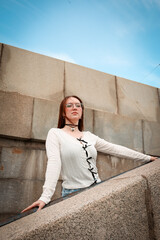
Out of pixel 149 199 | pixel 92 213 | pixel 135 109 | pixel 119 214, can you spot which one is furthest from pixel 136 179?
pixel 135 109

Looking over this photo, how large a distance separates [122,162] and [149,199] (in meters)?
3.09

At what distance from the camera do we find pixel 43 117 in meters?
3.83

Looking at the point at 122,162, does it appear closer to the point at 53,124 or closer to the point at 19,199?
the point at 53,124

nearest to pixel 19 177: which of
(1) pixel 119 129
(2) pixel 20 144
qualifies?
(2) pixel 20 144

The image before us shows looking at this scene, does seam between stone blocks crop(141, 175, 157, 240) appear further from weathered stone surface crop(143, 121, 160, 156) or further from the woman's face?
weathered stone surface crop(143, 121, 160, 156)

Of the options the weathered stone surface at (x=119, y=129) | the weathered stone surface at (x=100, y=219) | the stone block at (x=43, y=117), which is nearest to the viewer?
the weathered stone surface at (x=100, y=219)

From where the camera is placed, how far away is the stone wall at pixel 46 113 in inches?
135

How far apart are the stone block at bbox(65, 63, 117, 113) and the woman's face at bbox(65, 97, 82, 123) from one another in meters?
1.70

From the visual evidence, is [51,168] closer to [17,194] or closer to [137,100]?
[17,194]

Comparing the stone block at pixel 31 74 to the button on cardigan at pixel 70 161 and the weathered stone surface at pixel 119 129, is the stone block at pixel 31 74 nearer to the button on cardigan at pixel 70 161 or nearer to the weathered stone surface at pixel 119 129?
the weathered stone surface at pixel 119 129

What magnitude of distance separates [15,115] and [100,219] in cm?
278

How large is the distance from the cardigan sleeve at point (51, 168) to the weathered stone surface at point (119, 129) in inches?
82.6

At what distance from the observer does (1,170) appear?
331 cm

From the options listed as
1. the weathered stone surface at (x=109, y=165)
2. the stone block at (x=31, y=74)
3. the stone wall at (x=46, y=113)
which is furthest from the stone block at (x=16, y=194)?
the stone block at (x=31, y=74)
